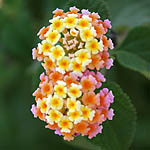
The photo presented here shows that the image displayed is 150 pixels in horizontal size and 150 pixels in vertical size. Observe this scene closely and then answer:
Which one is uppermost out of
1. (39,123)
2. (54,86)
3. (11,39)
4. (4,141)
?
(11,39)

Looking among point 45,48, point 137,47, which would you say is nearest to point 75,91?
point 45,48

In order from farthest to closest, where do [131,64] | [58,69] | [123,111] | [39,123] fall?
1. [39,123]
2. [131,64]
3. [123,111]
4. [58,69]

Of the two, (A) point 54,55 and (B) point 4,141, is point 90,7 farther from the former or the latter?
(B) point 4,141

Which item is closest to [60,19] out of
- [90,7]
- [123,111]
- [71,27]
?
[71,27]

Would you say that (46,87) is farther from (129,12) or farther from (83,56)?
(129,12)

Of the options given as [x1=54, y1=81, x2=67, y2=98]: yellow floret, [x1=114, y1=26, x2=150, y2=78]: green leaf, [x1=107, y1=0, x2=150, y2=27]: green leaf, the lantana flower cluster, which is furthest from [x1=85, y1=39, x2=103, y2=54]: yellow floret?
[x1=107, y1=0, x2=150, y2=27]: green leaf

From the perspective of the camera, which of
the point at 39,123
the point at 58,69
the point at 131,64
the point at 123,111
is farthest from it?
the point at 39,123
